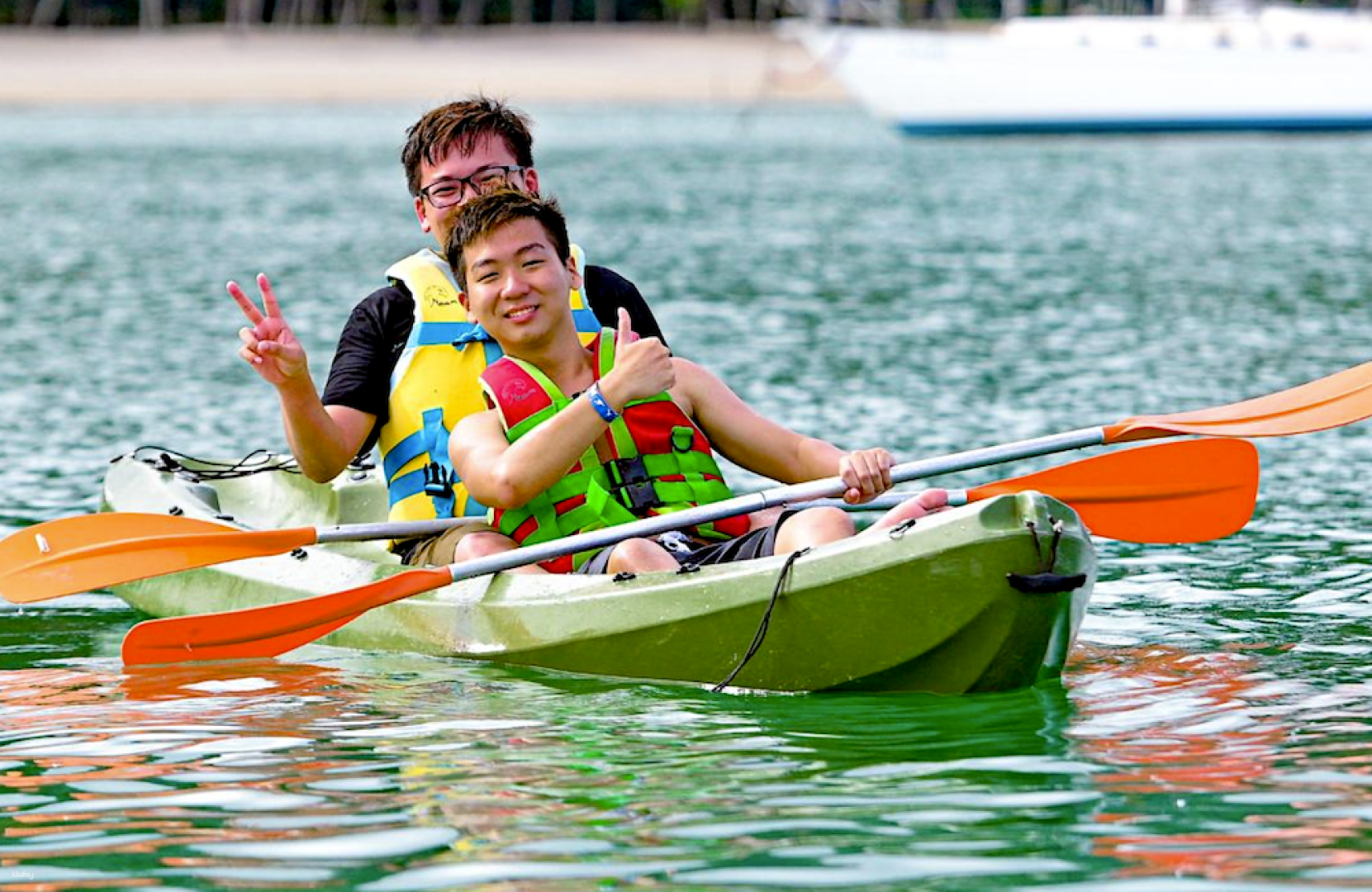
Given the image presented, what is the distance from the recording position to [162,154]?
38.8 m

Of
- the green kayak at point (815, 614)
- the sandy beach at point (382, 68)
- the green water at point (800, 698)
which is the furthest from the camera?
the sandy beach at point (382, 68)

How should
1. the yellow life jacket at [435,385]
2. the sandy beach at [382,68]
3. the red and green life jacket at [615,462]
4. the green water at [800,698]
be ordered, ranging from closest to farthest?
the green water at [800,698], the red and green life jacket at [615,462], the yellow life jacket at [435,385], the sandy beach at [382,68]

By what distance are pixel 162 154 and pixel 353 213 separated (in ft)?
41.1

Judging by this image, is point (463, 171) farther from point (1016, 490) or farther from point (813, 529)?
point (1016, 490)

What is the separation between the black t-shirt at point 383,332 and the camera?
6273mm

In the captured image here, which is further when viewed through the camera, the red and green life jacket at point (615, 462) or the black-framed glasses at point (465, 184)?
the black-framed glasses at point (465, 184)

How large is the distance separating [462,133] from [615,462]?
0.98 m

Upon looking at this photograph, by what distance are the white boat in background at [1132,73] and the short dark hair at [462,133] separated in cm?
3554

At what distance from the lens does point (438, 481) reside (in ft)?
20.6

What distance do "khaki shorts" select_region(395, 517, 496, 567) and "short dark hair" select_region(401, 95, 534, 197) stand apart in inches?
35.2

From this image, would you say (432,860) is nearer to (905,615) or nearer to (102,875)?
(102,875)

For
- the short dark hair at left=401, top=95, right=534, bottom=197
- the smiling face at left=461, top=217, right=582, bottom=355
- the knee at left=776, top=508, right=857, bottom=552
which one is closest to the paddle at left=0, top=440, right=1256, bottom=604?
the knee at left=776, top=508, right=857, bottom=552

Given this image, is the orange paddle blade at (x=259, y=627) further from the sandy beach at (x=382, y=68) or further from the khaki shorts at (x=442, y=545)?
the sandy beach at (x=382, y=68)

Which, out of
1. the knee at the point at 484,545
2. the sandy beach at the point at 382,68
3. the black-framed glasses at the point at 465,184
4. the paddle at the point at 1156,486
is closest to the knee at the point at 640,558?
the knee at the point at 484,545
